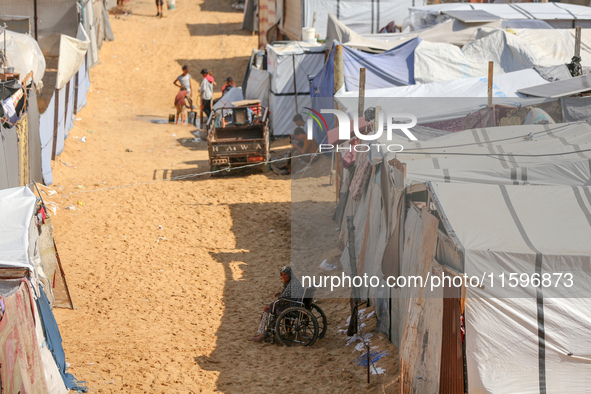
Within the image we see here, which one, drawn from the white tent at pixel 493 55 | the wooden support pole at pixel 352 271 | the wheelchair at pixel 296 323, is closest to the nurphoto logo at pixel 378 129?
the wooden support pole at pixel 352 271

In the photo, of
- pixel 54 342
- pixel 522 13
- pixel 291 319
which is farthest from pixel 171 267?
pixel 522 13

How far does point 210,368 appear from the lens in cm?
822

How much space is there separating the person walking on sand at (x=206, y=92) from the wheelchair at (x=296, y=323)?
1148 centimetres

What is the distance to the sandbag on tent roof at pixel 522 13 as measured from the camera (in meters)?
17.8

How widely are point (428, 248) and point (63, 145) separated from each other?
12.7 meters

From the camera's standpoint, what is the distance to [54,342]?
24.0 feet

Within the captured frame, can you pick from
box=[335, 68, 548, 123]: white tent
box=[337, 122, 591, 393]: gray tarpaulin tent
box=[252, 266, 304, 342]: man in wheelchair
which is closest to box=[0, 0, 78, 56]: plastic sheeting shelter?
box=[335, 68, 548, 123]: white tent

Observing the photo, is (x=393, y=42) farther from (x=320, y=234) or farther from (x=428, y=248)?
(x=428, y=248)

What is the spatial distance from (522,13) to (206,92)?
8.78 m

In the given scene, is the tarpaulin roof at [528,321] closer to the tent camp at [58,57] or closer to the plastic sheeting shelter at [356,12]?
the tent camp at [58,57]

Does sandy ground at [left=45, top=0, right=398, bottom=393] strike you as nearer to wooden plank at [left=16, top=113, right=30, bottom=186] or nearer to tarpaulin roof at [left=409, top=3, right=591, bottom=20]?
wooden plank at [left=16, top=113, right=30, bottom=186]

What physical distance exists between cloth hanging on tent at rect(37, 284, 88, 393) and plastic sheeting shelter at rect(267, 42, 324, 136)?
37.0 ft

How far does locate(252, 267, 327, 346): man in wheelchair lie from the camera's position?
8.55m

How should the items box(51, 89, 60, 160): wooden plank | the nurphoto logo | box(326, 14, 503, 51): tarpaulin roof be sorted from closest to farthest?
the nurphoto logo → box(51, 89, 60, 160): wooden plank → box(326, 14, 503, 51): tarpaulin roof
